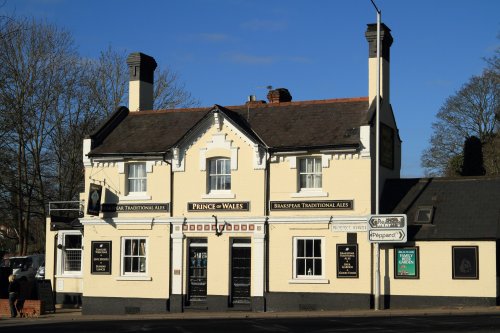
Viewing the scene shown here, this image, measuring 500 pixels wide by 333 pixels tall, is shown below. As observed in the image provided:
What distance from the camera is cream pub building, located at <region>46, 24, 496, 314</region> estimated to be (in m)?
29.0

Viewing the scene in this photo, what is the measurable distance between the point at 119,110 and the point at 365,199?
40.8 ft

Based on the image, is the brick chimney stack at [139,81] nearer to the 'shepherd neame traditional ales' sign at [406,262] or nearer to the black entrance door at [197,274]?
the black entrance door at [197,274]

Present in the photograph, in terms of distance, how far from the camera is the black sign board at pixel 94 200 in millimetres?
32062

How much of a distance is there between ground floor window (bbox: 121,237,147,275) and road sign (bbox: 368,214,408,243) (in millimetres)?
9532

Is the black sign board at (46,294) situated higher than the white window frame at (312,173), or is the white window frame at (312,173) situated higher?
the white window frame at (312,173)

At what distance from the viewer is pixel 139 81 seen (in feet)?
118

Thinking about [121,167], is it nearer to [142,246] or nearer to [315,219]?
[142,246]

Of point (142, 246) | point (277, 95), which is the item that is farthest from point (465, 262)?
point (142, 246)

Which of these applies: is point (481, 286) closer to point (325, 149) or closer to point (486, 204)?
point (486, 204)

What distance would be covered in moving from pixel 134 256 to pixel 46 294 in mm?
3927

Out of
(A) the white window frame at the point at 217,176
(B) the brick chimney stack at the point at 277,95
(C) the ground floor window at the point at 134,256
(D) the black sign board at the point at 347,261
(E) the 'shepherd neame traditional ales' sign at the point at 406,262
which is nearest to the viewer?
(E) the 'shepherd neame traditional ales' sign at the point at 406,262

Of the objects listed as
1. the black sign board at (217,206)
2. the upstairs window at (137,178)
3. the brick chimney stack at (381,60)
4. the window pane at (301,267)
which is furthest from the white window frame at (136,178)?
the brick chimney stack at (381,60)

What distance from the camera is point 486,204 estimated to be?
28219 mm

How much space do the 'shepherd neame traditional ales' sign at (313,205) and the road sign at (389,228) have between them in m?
1.46
